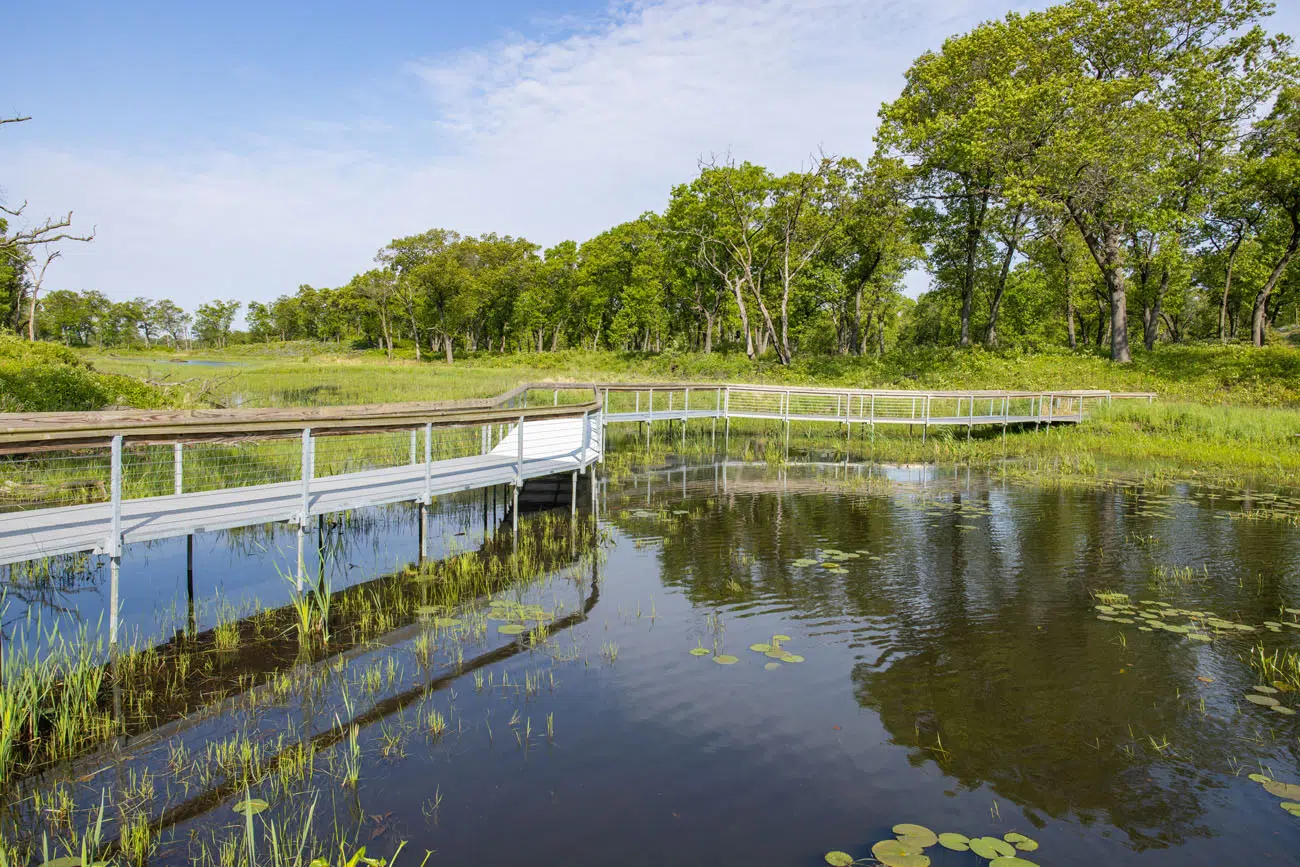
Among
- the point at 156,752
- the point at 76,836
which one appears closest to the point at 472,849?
the point at 76,836

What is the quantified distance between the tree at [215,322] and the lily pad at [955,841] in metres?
137

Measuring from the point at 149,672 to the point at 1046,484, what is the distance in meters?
15.2

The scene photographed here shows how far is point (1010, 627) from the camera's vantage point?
23.0ft

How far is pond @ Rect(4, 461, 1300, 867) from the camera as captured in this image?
3.90 metres

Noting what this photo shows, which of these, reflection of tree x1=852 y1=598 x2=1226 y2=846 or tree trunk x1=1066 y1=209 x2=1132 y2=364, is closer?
reflection of tree x1=852 y1=598 x2=1226 y2=846

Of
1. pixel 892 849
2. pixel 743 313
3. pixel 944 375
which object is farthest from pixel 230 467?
pixel 743 313

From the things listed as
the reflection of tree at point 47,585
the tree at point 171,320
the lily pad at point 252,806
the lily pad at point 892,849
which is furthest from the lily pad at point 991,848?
the tree at point 171,320

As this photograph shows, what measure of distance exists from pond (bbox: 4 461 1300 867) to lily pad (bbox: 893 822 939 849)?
0.13 ft

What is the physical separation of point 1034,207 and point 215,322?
127m

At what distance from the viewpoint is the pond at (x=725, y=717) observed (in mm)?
3900

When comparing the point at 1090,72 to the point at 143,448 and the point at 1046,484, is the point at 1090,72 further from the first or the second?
the point at 143,448

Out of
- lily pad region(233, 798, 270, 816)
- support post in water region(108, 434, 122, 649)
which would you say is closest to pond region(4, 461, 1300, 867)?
lily pad region(233, 798, 270, 816)

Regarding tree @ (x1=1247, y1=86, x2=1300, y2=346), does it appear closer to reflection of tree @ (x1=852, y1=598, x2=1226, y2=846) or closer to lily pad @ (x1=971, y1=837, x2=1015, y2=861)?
reflection of tree @ (x1=852, y1=598, x2=1226, y2=846)

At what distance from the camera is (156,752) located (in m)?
4.49
